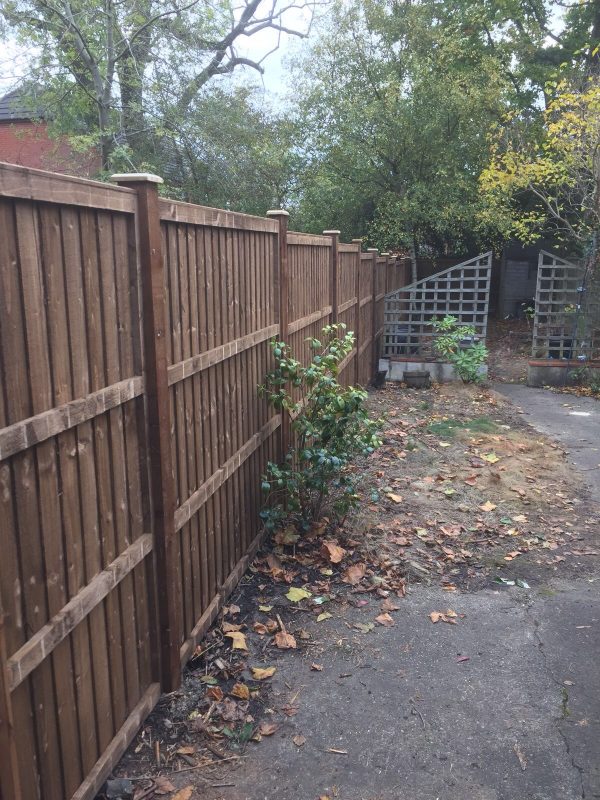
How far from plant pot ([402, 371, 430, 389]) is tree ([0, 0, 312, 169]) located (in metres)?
6.37

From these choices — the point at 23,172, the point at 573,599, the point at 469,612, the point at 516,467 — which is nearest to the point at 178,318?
the point at 23,172

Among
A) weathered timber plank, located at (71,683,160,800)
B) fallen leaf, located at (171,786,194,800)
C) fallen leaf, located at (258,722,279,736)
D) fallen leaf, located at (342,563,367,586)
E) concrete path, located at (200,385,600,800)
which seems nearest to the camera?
weathered timber plank, located at (71,683,160,800)

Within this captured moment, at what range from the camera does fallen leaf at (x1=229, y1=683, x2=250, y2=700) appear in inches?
118

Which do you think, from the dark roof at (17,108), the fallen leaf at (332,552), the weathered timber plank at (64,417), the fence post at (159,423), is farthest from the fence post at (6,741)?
the dark roof at (17,108)

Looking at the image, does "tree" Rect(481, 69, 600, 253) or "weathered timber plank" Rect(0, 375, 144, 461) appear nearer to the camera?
"weathered timber plank" Rect(0, 375, 144, 461)

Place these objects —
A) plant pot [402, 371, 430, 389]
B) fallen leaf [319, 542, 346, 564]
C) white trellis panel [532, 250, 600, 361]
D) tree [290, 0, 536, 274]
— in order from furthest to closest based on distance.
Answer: tree [290, 0, 536, 274] → white trellis panel [532, 250, 600, 361] → plant pot [402, 371, 430, 389] → fallen leaf [319, 542, 346, 564]

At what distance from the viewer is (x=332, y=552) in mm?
4375

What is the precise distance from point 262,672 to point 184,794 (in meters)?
0.84

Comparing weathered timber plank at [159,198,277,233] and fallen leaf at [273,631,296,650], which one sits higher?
weathered timber plank at [159,198,277,233]

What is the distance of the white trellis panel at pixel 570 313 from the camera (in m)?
11.1

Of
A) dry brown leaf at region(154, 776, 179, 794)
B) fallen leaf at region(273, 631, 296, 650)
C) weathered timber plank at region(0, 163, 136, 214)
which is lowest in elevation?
fallen leaf at region(273, 631, 296, 650)

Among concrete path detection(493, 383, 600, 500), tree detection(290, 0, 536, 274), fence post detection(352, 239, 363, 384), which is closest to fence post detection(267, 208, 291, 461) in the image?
concrete path detection(493, 383, 600, 500)

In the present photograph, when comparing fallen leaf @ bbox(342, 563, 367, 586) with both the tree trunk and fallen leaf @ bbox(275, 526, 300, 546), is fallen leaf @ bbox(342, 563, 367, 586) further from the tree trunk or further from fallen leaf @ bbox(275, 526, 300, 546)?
the tree trunk

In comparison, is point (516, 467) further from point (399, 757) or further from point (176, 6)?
point (176, 6)
